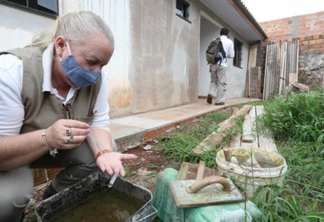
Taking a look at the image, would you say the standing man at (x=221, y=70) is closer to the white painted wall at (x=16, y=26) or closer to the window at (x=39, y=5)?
the window at (x=39, y=5)

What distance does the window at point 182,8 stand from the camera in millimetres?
4859

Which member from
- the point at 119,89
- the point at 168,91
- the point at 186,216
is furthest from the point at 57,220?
the point at 168,91

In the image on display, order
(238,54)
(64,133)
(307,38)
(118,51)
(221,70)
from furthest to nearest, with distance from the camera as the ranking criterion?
(238,54) < (307,38) < (221,70) < (118,51) < (64,133)

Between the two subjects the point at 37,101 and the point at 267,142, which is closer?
the point at 37,101

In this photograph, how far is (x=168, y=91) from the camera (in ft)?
14.9

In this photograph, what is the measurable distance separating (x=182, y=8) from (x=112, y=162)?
16.0ft

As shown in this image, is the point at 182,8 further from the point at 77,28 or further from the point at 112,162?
the point at 112,162

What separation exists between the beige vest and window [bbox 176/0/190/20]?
4290mm

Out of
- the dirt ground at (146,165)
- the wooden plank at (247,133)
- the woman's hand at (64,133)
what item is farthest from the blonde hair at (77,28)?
the wooden plank at (247,133)

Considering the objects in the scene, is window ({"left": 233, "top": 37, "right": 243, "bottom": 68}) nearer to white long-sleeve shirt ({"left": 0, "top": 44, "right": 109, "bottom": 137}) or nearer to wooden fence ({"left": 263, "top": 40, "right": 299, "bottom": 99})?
wooden fence ({"left": 263, "top": 40, "right": 299, "bottom": 99})

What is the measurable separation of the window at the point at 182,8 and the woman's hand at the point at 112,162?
4405 mm

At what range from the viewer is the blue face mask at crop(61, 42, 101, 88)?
1.01m

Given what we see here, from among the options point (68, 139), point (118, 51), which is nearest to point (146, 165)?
point (68, 139)

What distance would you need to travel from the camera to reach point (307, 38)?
8.39 meters
